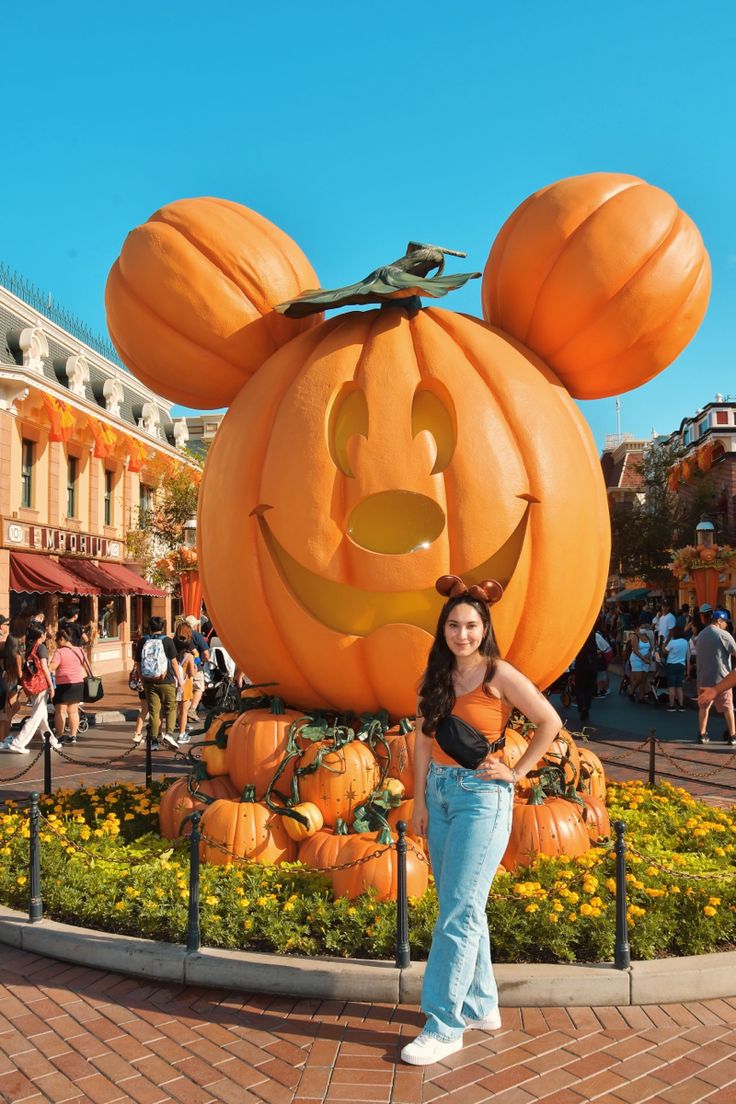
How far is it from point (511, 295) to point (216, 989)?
390 cm

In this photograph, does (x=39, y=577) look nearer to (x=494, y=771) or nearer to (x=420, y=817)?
(x=420, y=817)

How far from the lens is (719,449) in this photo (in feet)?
113

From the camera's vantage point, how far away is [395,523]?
4.82m

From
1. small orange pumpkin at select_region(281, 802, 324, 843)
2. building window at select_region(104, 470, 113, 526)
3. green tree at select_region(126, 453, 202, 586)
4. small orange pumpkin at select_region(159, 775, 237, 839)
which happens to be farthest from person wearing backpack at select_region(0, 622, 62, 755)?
building window at select_region(104, 470, 113, 526)

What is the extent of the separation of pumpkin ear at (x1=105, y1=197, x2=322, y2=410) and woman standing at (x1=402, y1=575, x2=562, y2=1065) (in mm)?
2662

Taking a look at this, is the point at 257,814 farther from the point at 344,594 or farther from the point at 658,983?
the point at 658,983

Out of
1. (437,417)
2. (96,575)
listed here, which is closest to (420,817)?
(437,417)

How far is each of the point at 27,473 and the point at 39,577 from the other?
302 cm

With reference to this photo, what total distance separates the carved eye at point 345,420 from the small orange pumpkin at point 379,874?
6.29 ft

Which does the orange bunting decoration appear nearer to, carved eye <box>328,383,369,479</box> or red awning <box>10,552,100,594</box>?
red awning <box>10,552,100,594</box>

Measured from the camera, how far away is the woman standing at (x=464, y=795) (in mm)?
3090

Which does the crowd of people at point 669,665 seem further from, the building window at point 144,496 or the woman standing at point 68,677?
the building window at point 144,496

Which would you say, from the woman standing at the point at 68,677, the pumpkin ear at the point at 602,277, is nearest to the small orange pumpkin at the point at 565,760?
the pumpkin ear at the point at 602,277

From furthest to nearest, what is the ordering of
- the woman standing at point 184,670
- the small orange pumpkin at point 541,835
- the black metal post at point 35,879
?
the woman standing at point 184,670
the small orange pumpkin at point 541,835
the black metal post at point 35,879
